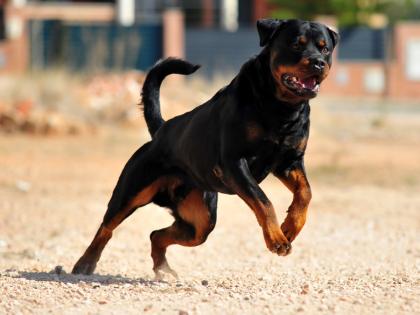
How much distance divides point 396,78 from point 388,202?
903 inches

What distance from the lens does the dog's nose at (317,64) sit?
259 inches

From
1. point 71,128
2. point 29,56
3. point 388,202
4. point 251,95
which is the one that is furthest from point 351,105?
point 251,95

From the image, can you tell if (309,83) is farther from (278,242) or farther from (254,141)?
(278,242)

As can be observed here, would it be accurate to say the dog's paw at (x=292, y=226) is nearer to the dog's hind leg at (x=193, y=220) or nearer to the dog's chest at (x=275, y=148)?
the dog's chest at (x=275, y=148)

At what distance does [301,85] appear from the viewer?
6.57 metres

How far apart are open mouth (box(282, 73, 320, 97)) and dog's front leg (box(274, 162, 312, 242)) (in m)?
0.56

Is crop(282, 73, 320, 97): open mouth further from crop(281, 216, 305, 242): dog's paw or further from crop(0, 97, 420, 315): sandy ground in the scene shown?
crop(0, 97, 420, 315): sandy ground

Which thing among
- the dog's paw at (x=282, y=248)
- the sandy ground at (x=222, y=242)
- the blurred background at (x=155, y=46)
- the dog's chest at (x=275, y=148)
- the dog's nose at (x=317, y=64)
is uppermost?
the dog's nose at (x=317, y=64)

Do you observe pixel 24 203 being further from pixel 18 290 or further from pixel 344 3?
pixel 344 3

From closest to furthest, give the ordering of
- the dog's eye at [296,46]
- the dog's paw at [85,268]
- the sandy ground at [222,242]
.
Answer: the sandy ground at [222,242] → the dog's eye at [296,46] → the dog's paw at [85,268]

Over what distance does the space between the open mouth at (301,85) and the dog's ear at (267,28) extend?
15.7 inches

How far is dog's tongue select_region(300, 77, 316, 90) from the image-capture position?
6.60 meters

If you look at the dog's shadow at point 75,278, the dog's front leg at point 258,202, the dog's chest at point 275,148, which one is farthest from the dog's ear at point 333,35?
the dog's shadow at point 75,278

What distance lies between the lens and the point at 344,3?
40.7 metres
